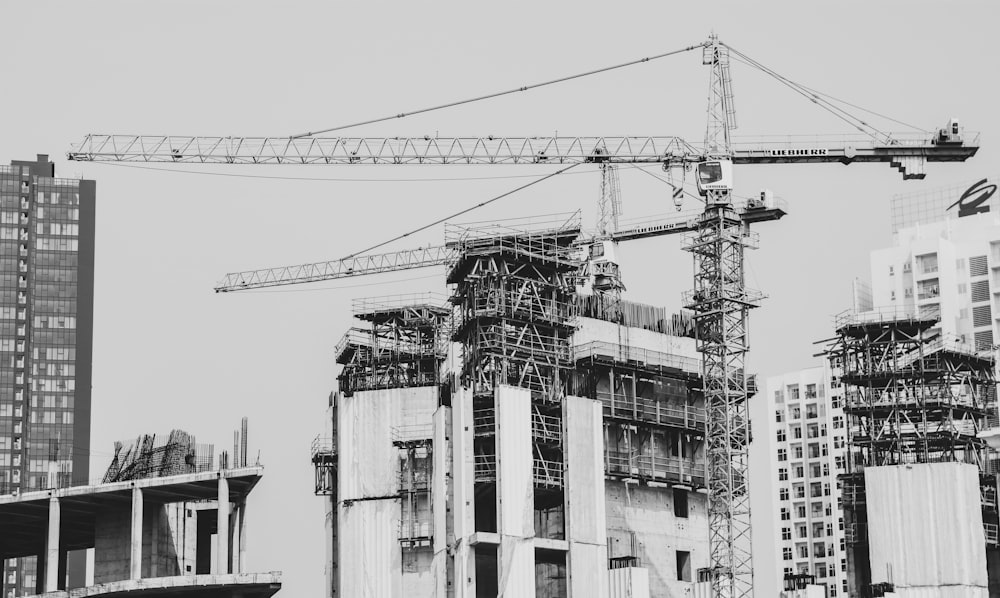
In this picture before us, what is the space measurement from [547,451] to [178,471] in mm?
27920

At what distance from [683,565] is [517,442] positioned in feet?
76.7

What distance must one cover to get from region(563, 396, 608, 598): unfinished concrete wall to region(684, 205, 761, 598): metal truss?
11.6m

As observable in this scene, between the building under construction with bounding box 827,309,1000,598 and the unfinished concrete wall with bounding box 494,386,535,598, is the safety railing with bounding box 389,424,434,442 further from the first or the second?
Result: the building under construction with bounding box 827,309,1000,598

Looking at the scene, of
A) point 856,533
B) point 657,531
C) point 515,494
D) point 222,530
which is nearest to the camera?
point 515,494

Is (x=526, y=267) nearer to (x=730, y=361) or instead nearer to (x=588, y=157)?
(x=730, y=361)

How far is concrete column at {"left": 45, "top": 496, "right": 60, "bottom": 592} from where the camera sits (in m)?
132

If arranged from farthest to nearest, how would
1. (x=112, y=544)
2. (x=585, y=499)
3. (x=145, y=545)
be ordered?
(x=145, y=545) < (x=112, y=544) < (x=585, y=499)

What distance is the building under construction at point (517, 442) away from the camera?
130m

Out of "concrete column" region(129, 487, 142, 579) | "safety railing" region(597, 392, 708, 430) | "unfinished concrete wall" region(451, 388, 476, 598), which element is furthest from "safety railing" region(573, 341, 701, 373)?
"concrete column" region(129, 487, 142, 579)

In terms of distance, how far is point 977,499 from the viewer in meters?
149

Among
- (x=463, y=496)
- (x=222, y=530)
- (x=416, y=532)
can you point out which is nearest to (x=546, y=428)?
(x=463, y=496)

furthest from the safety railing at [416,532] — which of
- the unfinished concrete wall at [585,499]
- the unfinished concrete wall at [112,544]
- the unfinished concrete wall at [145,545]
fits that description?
the unfinished concrete wall at [112,544]

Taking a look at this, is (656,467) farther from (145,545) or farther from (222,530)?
(145,545)

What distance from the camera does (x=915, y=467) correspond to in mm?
150125
